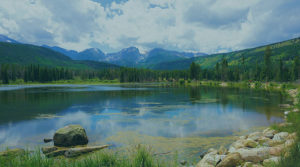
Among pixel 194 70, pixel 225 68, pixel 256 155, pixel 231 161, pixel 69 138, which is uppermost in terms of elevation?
pixel 225 68

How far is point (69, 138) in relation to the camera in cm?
1786

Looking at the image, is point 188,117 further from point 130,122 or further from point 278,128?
point 278,128

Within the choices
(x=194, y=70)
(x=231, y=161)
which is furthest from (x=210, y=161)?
(x=194, y=70)

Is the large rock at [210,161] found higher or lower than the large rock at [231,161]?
lower

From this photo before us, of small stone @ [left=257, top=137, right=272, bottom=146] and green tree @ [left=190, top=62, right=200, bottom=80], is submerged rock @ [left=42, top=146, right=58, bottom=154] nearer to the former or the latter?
small stone @ [left=257, top=137, right=272, bottom=146]

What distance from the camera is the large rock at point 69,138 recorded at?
17675 millimetres

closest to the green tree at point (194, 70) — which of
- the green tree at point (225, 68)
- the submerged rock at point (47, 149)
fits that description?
the green tree at point (225, 68)

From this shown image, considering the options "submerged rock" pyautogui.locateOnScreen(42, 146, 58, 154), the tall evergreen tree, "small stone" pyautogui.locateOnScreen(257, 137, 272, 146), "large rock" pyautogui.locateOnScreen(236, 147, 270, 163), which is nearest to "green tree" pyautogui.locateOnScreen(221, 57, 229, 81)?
the tall evergreen tree

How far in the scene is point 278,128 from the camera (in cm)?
1823

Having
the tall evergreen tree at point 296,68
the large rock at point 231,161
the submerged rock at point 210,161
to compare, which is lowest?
the submerged rock at point 210,161

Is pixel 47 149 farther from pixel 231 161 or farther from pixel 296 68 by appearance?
pixel 296 68

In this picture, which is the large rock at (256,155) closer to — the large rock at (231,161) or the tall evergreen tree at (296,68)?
the large rock at (231,161)

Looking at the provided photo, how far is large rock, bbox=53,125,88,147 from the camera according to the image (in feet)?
58.0

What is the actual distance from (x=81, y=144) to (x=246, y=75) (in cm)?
20947
